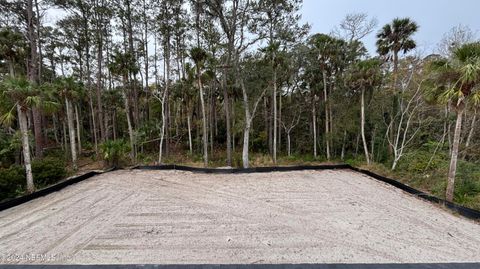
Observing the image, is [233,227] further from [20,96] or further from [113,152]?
[113,152]

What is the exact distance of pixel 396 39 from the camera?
1022 centimetres

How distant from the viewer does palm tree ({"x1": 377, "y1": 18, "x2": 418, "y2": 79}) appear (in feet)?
32.6

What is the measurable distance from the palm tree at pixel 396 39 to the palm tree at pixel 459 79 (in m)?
5.20

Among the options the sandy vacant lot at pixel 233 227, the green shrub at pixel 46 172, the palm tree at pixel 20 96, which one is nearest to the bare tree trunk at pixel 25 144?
the palm tree at pixel 20 96

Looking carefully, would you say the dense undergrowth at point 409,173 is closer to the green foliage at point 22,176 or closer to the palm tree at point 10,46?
the green foliage at point 22,176

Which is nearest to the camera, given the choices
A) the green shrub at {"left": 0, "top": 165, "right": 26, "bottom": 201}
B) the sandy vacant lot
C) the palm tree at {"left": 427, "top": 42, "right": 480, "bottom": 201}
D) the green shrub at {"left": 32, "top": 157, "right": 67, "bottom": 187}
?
the sandy vacant lot

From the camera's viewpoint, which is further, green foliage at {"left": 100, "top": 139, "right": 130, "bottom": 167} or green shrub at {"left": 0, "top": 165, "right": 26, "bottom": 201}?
green foliage at {"left": 100, "top": 139, "right": 130, "bottom": 167}

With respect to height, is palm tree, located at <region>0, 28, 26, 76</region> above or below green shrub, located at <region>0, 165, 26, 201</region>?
above

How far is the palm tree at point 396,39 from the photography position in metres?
9.95

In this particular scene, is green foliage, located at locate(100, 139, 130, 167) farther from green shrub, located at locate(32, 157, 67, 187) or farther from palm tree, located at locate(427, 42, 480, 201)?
palm tree, located at locate(427, 42, 480, 201)

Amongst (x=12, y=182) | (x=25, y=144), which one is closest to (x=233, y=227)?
(x=25, y=144)

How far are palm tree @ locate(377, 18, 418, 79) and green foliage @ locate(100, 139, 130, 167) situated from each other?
13563mm

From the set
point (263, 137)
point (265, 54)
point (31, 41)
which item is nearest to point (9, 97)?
point (31, 41)

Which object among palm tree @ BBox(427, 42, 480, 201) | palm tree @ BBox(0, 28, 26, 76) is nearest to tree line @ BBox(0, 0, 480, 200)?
palm tree @ BBox(0, 28, 26, 76)
